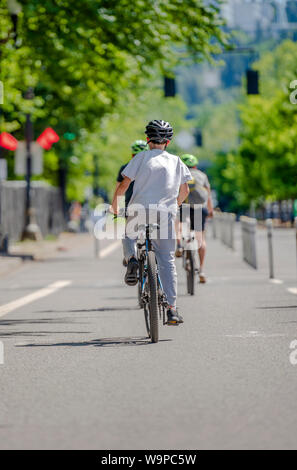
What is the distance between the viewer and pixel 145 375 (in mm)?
7855

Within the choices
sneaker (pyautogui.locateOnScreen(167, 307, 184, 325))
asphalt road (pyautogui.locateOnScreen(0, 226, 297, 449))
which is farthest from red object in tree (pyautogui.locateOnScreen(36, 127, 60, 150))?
sneaker (pyautogui.locateOnScreen(167, 307, 184, 325))

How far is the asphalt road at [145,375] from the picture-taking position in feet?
19.2

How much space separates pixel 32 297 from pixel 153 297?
6.17 meters

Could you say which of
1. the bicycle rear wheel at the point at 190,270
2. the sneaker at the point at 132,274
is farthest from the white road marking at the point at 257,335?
the bicycle rear wheel at the point at 190,270

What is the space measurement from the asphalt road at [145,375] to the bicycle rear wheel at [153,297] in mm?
162

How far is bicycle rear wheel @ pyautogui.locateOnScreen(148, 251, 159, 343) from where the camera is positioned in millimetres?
9359

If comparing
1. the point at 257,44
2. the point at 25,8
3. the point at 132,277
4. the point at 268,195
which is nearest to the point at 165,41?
the point at 25,8

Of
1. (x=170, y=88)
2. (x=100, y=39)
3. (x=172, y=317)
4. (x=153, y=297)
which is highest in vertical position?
(x=170, y=88)

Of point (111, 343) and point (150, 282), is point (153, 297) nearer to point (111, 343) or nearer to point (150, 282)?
point (150, 282)

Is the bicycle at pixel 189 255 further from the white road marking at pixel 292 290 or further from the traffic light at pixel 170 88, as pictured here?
the traffic light at pixel 170 88

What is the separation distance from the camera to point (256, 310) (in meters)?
12.6

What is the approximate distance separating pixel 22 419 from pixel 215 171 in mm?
112633

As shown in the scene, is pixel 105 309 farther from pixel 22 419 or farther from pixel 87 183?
pixel 87 183

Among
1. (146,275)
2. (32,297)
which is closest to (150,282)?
(146,275)
